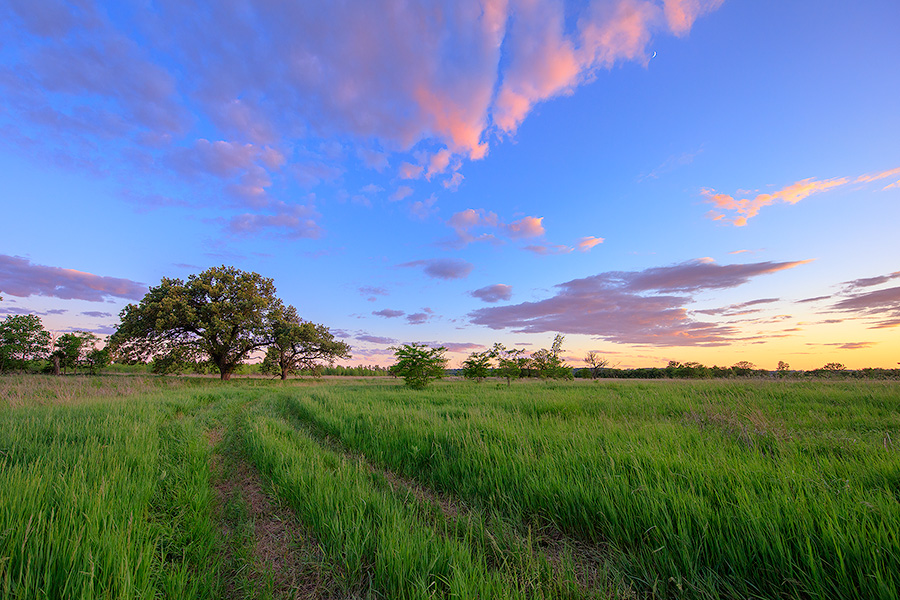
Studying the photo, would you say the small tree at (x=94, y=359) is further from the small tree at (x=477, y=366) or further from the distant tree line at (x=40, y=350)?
the small tree at (x=477, y=366)

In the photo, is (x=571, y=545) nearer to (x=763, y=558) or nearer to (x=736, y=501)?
(x=763, y=558)

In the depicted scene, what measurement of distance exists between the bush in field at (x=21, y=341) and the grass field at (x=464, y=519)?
60.4 metres

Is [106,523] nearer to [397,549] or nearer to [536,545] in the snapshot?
[397,549]

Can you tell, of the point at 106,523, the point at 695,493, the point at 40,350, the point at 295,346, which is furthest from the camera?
the point at 40,350

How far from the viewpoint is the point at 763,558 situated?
227 cm

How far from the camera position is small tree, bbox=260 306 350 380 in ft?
116

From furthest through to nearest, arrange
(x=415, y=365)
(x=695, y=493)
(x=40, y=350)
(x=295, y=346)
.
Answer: (x=40, y=350) → (x=295, y=346) → (x=415, y=365) → (x=695, y=493)

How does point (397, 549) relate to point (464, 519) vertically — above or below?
above

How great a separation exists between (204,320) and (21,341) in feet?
117

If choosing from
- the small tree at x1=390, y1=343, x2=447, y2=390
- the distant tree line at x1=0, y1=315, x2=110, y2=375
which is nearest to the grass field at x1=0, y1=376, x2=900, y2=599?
the small tree at x1=390, y1=343, x2=447, y2=390

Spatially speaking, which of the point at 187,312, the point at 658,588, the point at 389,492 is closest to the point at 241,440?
the point at 389,492

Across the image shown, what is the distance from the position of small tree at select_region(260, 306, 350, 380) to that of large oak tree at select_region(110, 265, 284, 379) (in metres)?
1.26

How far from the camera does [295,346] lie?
37.1 metres

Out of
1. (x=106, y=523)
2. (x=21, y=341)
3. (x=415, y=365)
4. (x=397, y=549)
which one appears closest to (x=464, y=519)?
(x=397, y=549)
